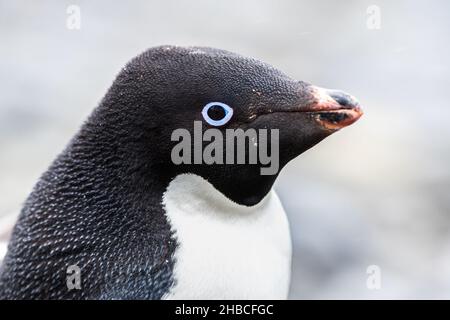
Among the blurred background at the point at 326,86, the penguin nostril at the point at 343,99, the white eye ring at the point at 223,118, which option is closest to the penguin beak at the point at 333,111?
the penguin nostril at the point at 343,99

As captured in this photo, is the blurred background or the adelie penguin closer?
the adelie penguin

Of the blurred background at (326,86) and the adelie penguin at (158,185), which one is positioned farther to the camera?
the blurred background at (326,86)

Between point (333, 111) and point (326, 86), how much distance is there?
6.63ft

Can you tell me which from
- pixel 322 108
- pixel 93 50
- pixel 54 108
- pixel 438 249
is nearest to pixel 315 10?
pixel 93 50

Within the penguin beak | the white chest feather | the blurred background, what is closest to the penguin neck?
the white chest feather

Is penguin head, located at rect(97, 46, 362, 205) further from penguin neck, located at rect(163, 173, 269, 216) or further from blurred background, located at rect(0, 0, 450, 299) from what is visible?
blurred background, located at rect(0, 0, 450, 299)

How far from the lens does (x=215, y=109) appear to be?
49.3 inches

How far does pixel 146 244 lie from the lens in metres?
1.29

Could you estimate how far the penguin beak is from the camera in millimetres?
1260

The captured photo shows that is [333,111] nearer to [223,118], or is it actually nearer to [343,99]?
[343,99]

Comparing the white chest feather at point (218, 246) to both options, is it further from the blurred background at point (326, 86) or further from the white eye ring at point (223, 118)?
the blurred background at point (326, 86)

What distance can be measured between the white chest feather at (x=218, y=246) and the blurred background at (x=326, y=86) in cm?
67

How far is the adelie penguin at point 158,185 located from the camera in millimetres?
1258
